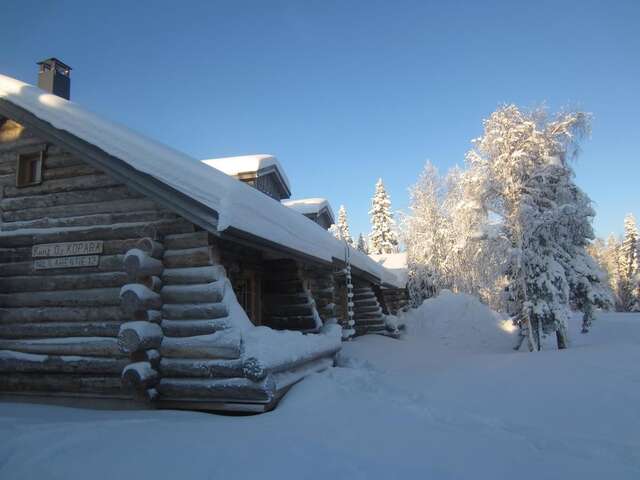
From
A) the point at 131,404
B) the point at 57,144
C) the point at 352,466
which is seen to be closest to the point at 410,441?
the point at 352,466

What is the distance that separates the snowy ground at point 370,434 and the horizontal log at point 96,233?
2.60m

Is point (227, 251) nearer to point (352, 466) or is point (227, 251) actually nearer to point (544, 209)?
point (352, 466)

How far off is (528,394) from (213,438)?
5.28 meters

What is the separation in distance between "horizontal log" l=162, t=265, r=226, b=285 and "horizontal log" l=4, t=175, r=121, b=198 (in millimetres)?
1872

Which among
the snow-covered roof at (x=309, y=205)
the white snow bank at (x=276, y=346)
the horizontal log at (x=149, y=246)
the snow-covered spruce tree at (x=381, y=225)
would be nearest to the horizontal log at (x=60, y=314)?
the horizontal log at (x=149, y=246)

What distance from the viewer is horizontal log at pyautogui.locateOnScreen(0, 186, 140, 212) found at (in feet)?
23.5

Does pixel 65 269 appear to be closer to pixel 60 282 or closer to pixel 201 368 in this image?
pixel 60 282

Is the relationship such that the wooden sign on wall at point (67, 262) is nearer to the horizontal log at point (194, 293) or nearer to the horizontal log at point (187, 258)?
the horizontal log at point (187, 258)

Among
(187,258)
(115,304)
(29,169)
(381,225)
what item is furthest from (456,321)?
(29,169)

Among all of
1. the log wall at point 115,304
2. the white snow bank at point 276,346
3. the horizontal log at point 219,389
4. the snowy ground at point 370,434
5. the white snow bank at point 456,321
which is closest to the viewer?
the snowy ground at point 370,434

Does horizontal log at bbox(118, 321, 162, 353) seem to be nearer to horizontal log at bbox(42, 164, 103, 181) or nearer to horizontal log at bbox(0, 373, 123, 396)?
horizontal log at bbox(0, 373, 123, 396)

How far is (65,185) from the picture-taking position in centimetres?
→ 747

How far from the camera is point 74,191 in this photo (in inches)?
292

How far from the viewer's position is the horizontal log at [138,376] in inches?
230
